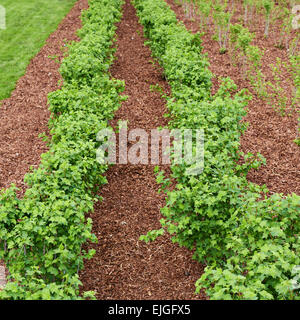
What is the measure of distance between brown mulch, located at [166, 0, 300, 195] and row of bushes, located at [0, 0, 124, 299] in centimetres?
289

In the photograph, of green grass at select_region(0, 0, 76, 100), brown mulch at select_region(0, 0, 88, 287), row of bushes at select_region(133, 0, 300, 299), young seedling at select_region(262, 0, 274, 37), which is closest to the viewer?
row of bushes at select_region(133, 0, 300, 299)

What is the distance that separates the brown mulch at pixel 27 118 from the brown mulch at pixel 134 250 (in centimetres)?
160

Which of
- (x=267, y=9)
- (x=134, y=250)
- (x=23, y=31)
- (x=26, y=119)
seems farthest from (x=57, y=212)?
(x=23, y=31)

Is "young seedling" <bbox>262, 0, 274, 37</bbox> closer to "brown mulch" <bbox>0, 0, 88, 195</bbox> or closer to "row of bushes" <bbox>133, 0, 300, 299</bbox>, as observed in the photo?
"brown mulch" <bbox>0, 0, 88, 195</bbox>

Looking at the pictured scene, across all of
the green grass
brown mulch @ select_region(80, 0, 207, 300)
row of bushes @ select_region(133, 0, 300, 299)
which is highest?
the green grass

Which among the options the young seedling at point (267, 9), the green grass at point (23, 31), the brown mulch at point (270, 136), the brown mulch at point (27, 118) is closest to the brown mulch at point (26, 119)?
the brown mulch at point (27, 118)

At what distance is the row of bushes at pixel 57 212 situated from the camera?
12.2 feet

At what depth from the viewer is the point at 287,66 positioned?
364 inches

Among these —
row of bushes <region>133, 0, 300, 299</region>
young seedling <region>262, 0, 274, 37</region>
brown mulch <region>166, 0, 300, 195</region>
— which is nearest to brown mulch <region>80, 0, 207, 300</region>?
row of bushes <region>133, 0, 300, 299</region>

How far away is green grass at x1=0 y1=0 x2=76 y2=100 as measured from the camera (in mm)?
10078

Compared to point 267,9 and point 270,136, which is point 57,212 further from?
point 267,9
